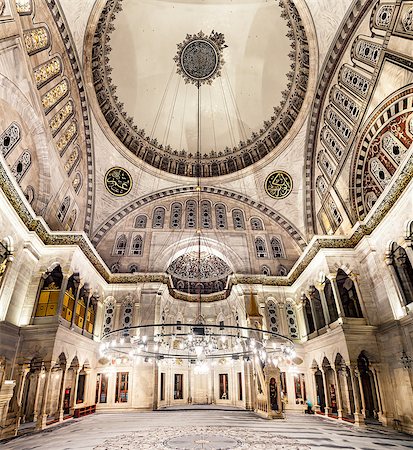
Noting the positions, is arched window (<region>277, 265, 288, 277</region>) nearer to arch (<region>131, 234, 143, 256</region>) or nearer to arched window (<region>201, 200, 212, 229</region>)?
arched window (<region>201, 200, 212, 229</region>)

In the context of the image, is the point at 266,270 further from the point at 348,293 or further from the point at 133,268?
the point at 133,268

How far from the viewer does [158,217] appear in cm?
1831

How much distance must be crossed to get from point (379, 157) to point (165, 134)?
11.7 metres

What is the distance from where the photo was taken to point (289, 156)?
647 inches

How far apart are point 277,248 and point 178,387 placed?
10.4 metres

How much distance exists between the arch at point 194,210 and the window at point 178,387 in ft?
30.6

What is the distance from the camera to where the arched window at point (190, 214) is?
59.7 feet

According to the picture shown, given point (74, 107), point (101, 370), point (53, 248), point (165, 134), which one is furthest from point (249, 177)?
point (101, 370)

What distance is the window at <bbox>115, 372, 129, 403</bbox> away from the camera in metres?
14.1

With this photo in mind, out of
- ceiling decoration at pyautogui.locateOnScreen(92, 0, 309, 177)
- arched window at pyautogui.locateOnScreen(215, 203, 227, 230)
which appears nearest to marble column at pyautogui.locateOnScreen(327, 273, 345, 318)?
arched window at pyautogui.locateOnScreen(215, 203, 227, 230)

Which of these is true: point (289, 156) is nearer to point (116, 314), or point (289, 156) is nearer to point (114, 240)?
point (114, 240)

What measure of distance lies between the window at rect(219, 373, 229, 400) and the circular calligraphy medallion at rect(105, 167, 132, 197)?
12860mm

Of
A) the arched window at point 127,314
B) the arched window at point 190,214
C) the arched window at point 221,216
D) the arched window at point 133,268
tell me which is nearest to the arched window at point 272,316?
the arched window at point 221,216

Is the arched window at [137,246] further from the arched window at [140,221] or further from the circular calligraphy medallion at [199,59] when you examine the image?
the circular calligraphy medallion at [199,59]
